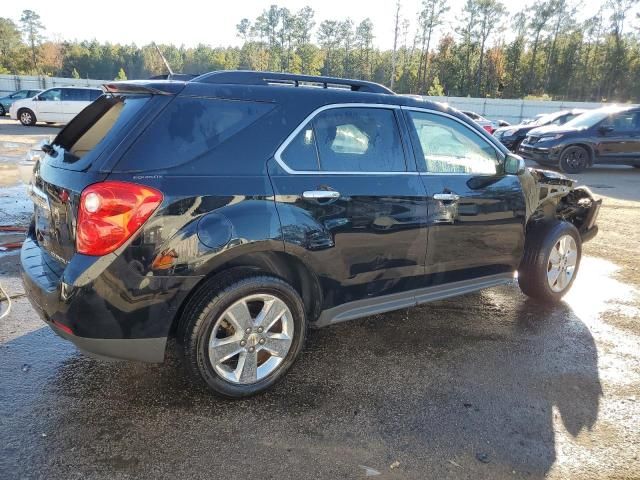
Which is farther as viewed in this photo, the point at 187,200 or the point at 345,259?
the point at 345,259

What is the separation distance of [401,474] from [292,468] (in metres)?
0.52

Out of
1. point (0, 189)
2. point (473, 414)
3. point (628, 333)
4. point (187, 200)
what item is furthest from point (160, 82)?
point (0, 189)

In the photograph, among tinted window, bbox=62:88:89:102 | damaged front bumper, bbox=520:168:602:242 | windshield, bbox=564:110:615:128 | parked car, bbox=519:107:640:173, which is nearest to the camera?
damaged front bumper, bbox=520:168:602:242

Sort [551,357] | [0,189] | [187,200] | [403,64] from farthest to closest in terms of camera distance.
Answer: [403,64] < [0,189] < [551,357] < [187,200]

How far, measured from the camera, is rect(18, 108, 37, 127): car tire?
2258 cm

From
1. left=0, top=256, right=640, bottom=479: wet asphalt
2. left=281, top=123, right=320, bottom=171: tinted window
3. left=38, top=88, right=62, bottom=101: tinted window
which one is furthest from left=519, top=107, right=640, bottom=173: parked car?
left=38, top=88, right=62, bottom=101: tinted window

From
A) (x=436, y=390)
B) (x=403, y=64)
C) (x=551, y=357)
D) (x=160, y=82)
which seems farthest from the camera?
(x=403, y=64)

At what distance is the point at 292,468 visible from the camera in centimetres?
249

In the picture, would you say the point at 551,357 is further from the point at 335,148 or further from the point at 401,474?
the point at 335,148

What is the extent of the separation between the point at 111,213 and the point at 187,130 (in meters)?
0.60

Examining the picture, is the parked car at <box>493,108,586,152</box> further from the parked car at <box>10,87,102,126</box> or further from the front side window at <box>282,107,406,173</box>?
the parked car at <box>10,87,102,126</box>

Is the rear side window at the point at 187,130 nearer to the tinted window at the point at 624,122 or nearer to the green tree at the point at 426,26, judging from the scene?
the tinted window at the point at 624,122

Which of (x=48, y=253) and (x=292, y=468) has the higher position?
(x=48, y=253)

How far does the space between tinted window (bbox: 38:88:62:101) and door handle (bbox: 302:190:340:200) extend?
22.9 m
